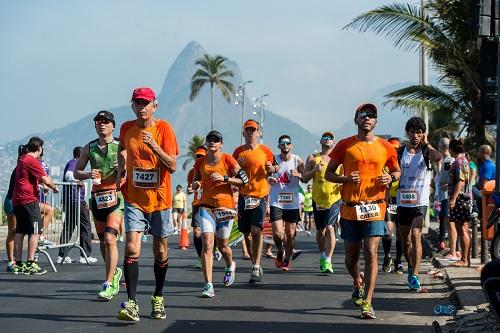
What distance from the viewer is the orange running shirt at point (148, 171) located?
9570mm

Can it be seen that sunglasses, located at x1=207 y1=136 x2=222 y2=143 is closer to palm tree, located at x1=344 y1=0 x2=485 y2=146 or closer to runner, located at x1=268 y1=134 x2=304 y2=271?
runner, located at x1=268 y1=134 x2=304 y2=271

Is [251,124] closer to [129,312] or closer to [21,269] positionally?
[21,269]

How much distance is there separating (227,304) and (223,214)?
1630 millimetres

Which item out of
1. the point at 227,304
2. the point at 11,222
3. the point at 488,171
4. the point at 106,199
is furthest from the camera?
the point at 11,222

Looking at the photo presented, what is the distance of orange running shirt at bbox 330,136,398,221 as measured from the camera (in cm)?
1000

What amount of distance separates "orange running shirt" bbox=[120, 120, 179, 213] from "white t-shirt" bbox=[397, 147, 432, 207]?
12.5ft

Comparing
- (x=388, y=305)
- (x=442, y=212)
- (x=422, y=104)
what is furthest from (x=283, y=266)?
(x=422, y=104)

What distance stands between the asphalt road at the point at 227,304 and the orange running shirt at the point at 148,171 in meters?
1.10

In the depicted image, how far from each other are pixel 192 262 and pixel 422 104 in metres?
12.5

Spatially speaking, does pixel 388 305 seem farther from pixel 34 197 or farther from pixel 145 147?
pixel 34 197

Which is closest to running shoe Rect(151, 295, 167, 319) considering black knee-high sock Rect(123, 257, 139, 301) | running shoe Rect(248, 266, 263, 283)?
black knee-high sock Rect(123, 257, 139, 301)

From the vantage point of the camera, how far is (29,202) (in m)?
15.3

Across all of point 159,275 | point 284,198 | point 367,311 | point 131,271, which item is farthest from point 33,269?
point 367,311

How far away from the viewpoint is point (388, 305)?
1090 cm
